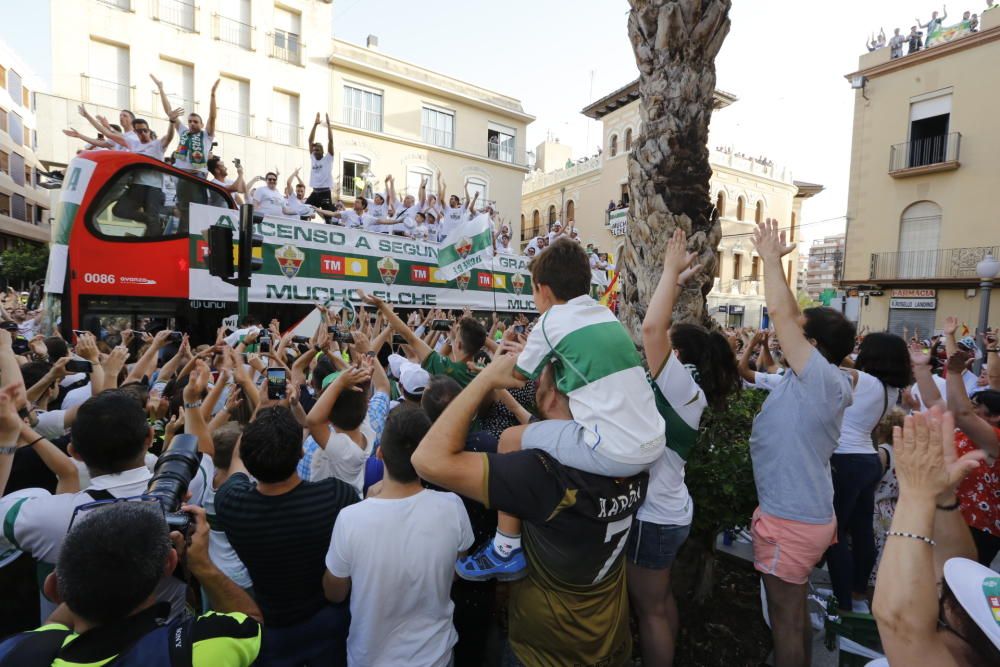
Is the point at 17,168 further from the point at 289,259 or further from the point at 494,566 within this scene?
the point at 494,566

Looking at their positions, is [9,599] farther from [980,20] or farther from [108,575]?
[980,20]

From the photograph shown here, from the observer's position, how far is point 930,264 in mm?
20750

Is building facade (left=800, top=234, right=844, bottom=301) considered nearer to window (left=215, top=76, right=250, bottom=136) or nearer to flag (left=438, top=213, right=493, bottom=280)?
window (left=215, top=76, right=250, bottom=136)

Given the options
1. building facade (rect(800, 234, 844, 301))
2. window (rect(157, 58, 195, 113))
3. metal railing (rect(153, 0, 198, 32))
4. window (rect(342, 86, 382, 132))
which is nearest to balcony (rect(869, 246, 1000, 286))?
window (rect(342, 86, 382, 132))

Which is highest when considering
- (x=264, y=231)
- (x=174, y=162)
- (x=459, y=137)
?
(x=459, y=137)

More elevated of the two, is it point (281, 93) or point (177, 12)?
point (177, 12)

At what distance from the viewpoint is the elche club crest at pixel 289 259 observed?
28.8 ft

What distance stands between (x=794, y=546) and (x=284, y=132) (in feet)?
76.0

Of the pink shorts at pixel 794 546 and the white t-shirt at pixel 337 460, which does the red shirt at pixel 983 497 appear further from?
the white t-shirt at pixel 337 460

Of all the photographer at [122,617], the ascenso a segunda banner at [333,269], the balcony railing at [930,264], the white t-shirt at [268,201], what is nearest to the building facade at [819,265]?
the balcony railing at [930,264]

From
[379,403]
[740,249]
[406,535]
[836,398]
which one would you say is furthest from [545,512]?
[740,249]

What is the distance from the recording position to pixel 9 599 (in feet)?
8.22

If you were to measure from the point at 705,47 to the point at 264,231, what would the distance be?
6.96m

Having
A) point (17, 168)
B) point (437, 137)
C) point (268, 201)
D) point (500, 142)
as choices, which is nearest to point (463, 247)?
point (268, 201)
